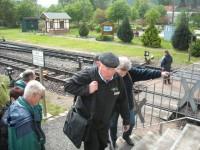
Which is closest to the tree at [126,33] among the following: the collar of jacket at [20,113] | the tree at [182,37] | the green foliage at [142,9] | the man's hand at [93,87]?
the tree at [182,37]

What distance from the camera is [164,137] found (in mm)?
4945

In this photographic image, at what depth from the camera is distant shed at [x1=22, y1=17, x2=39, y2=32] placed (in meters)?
40.0

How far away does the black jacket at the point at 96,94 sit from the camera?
345 cm

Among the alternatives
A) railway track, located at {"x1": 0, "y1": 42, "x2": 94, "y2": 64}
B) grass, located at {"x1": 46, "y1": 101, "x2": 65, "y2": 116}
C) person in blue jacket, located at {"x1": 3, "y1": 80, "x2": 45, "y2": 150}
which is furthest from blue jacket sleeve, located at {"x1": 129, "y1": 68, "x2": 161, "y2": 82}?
railway track, located at {"x1": 0, "y1": 42, "x2": 94, "y2": 64}

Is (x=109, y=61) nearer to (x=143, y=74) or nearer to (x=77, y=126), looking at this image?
(x=77, y=126)

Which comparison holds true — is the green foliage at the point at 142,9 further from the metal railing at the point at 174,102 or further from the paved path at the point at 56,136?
the paved path at the point at 56,136

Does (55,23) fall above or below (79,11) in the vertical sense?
below

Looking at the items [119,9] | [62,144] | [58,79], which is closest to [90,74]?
[62,144]

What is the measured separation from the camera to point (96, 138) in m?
3.70

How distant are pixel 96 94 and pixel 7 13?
4853cm

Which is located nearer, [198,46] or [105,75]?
[105,75]

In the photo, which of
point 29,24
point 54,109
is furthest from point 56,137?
point 29,24

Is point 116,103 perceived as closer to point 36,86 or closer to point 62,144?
point 36,86

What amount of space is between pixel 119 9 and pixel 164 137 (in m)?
38.1
